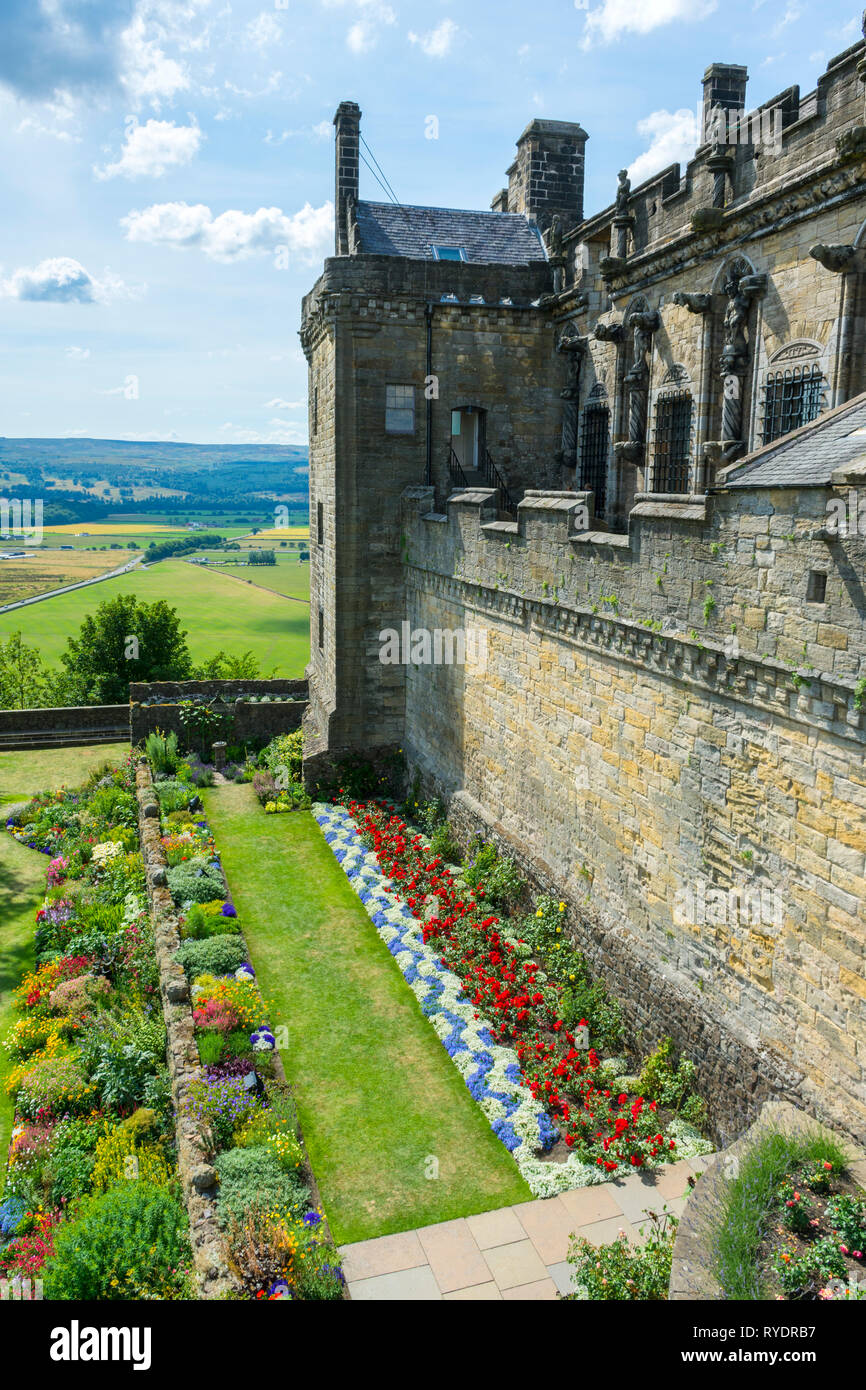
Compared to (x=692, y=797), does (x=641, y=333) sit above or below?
above

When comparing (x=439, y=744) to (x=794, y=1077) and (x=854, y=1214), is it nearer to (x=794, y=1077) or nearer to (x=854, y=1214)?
→ (x=794, y=1077)

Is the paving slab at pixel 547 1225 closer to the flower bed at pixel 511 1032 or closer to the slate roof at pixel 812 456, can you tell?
the flower bed at pixel 511 1032

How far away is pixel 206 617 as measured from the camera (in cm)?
9244

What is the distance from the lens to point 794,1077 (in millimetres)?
9625

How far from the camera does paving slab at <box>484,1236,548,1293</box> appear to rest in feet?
30.9

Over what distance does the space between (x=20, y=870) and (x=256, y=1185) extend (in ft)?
43.1

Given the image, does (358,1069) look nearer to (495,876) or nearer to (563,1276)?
(563,1276)

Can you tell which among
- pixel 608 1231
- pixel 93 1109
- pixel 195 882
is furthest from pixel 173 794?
pixel 608 1231

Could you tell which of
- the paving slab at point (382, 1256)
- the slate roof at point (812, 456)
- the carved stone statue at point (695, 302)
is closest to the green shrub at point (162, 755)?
the carved stone statue at point (695, 302)

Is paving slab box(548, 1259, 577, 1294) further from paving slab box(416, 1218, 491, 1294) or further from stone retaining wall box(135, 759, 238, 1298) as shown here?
stone retaining wall box(135, 759, 238, 1298)

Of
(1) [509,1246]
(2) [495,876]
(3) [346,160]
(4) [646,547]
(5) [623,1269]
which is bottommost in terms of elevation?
(1) [509,1246]

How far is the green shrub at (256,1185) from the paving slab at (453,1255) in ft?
4.53
